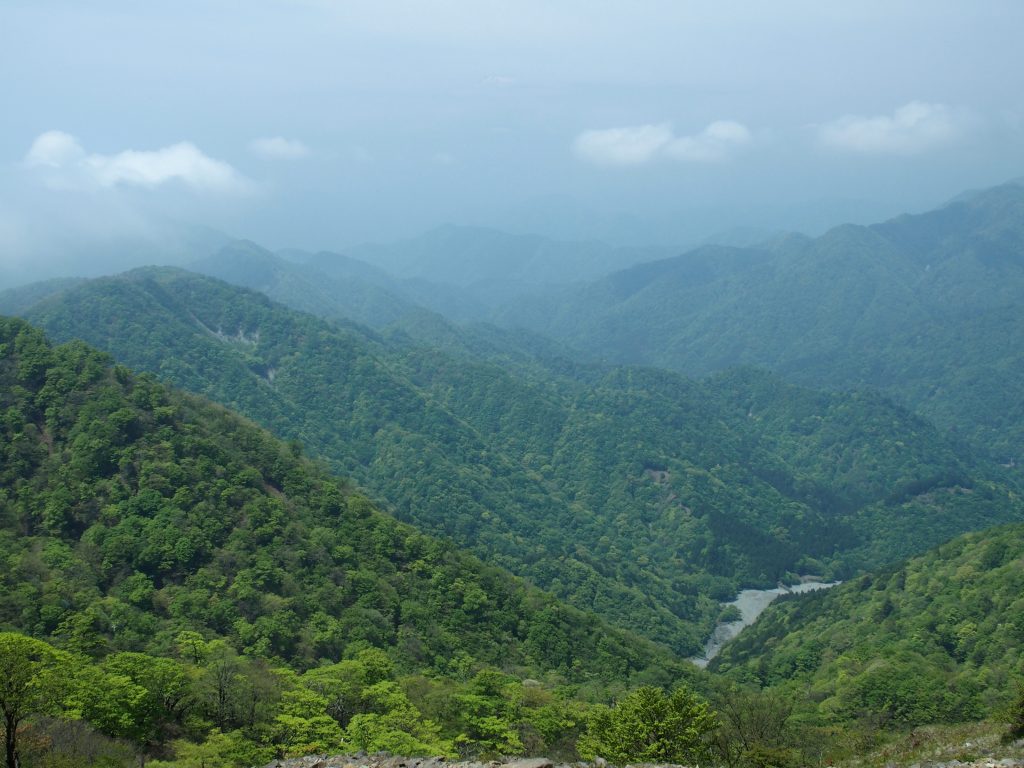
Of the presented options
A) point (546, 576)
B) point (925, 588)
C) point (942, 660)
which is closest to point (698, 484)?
point (546, 576)

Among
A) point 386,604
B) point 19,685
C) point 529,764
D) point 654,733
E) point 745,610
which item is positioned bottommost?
point 745,610

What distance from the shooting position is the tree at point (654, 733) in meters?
30.3

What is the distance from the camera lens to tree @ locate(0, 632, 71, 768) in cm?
2517

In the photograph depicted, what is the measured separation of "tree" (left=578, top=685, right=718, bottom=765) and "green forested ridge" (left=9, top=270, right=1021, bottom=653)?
77.4 meters

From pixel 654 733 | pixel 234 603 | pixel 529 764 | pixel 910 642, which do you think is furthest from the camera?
pixel 910 642

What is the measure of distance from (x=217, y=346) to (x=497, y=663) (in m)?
121

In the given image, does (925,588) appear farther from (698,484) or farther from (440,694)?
(698,484)

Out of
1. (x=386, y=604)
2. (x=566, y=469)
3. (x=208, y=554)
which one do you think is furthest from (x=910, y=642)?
(x=566, y=469)

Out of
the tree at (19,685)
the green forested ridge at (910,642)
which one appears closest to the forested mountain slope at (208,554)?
the green forested ridge at (910,642)

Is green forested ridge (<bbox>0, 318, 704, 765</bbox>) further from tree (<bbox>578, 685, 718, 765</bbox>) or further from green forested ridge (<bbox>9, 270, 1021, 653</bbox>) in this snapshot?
green forested ridge (<bbox>9, 270, 1021, 653</bbox>)

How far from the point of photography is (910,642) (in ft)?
222

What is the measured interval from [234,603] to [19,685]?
94.2 feet

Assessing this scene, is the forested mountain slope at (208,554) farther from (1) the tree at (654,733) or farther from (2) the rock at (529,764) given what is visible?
(2) the rock at (529,764)

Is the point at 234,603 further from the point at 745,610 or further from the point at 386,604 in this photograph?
the point at 745,610
